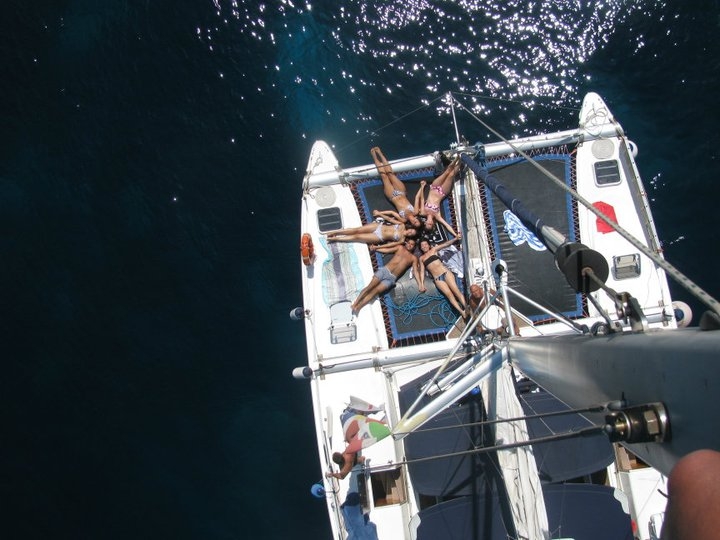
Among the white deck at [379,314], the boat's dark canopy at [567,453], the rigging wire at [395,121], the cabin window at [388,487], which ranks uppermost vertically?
the rigging wire at [395,121]

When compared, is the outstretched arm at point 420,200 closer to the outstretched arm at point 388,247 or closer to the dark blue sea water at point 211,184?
the outstretched arm at point 388,247

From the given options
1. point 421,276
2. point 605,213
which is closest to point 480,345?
point 421,276

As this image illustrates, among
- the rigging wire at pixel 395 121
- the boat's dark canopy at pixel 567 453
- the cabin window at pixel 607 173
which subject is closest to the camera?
the boat's dark canopy at pixel 567 453

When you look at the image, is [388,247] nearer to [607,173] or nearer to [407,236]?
[407,236]

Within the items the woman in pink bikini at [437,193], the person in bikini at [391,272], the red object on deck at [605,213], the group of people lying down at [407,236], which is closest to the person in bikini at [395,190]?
the group of people lying down at [407,236]

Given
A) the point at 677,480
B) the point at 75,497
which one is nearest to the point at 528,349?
the point at 677,480

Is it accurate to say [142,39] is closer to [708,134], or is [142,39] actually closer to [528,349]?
[528,349]
